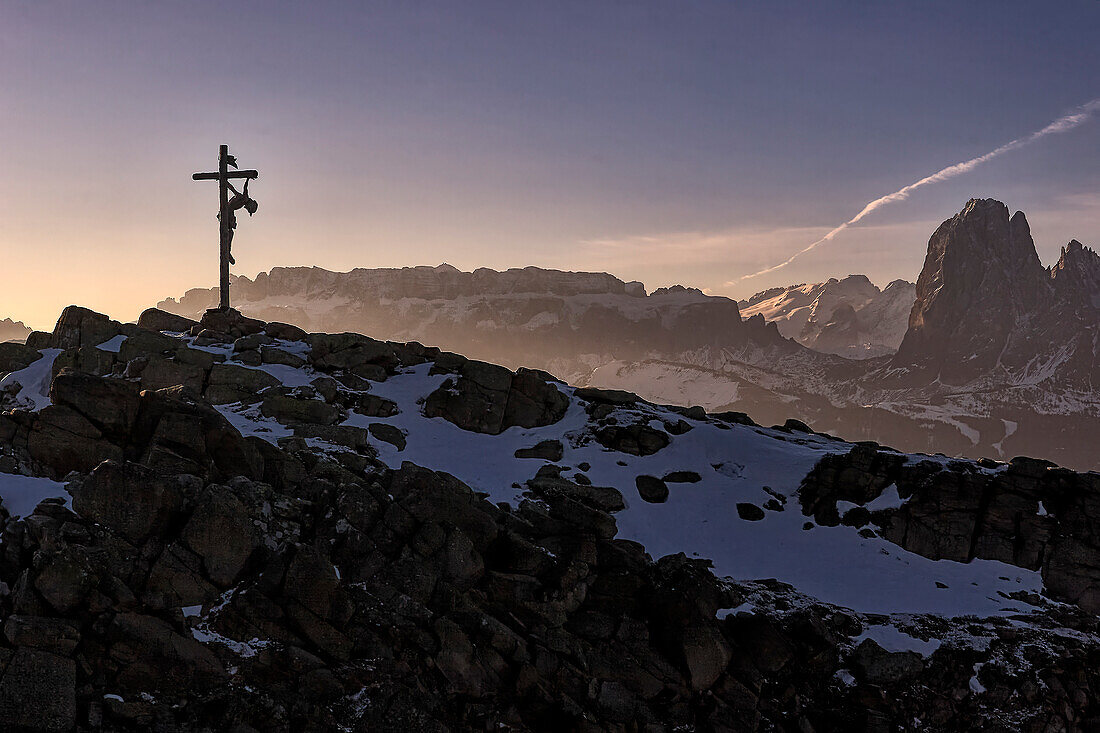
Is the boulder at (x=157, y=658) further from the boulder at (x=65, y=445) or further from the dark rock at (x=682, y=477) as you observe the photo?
the dark rock at (x=682, y=477)

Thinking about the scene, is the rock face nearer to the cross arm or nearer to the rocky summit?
the rocky summit

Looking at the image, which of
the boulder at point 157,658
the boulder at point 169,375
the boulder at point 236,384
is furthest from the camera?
the boulder at point 169,375

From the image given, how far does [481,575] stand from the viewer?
24453 millimetres

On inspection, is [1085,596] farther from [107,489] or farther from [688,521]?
[107,489]

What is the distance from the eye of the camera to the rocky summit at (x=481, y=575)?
61.0 ft

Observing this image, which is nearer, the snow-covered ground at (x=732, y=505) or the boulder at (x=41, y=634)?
the boulder at (x=41, y=634)

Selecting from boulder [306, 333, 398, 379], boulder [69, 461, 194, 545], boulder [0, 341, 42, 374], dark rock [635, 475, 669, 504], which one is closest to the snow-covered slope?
dark rock [635, 475, 669, 504]

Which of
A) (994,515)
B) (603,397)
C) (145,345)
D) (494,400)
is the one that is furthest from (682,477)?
(145,345)

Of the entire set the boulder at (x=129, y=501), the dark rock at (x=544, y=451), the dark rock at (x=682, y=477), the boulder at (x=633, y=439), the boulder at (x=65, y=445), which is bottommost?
the dark rock at (x=682, y=477)

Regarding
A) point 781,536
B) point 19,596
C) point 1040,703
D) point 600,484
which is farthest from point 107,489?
point 1040,703

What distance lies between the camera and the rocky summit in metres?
18.6

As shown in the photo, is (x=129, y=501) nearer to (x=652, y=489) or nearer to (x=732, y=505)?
(x=652, y=489)

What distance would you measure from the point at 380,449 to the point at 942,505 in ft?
85.3

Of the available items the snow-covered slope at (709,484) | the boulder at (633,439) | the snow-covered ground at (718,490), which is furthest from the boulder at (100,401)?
the boulder at (633,439)
